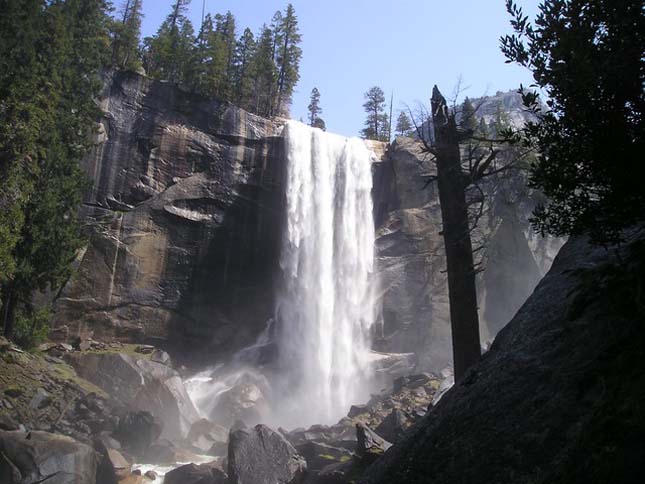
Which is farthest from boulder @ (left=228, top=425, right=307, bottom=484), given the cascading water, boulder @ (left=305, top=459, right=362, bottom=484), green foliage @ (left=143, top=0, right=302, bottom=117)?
green foliage @ (left=143, top=0, right=302, bottom=117)

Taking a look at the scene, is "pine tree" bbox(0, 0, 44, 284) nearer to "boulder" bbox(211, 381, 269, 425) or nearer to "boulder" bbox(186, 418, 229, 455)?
"boulder" bbox(186, 418, 229, 455)

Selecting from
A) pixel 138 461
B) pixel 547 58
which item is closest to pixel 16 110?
pixel 138 461

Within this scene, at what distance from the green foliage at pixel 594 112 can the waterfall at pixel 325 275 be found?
23274 millimetres

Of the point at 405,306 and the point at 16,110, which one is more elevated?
the point at 16,110

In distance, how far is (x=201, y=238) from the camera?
2753cm

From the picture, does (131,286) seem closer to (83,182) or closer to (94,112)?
(83,182)

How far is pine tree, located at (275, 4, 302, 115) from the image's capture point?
4434 cm

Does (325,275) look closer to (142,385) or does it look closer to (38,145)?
(142,385)

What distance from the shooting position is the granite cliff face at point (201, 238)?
2534 centimetres

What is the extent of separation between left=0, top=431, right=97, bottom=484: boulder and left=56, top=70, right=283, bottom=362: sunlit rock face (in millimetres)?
12807

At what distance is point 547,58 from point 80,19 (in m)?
27.1

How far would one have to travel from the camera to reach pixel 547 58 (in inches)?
143

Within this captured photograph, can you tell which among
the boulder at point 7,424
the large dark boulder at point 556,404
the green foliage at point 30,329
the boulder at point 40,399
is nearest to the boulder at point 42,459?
the boulder at point 7,424

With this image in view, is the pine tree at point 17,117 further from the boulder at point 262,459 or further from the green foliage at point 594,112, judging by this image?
the green foliage at point 594,112
